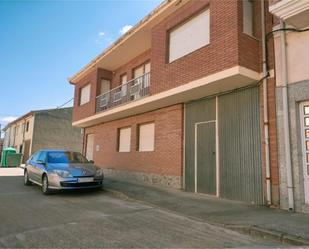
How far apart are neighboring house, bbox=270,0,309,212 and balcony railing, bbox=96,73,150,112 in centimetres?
582

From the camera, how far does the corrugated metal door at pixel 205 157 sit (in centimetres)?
896

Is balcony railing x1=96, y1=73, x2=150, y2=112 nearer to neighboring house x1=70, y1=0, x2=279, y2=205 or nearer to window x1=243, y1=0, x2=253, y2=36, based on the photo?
neighboring house x1=70, y1=0, x2=279, y2=205

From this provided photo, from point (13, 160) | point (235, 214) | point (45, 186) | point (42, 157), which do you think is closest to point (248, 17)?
point (235, 214)

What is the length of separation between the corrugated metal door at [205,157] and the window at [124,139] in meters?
4.94

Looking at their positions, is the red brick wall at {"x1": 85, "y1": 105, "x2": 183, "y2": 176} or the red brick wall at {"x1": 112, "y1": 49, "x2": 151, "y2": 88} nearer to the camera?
the red brick wall at {"x1": 85, "y1": 105, "x2": 183, "y2": 176}

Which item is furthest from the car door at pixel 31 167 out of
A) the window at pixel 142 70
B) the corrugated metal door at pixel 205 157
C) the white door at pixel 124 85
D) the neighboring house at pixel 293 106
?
the neighboring house at pixel 293 106

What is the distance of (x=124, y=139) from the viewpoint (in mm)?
14180

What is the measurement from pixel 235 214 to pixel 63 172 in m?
5.61

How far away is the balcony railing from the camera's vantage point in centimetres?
1220

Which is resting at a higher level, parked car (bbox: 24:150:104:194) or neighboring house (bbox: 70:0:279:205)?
neighboring house (bbox: 70:0:279:205)

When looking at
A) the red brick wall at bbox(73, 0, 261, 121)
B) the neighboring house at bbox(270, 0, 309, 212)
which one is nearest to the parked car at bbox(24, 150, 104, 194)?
the red brick wall at bbox(73, 0, 261, 121)

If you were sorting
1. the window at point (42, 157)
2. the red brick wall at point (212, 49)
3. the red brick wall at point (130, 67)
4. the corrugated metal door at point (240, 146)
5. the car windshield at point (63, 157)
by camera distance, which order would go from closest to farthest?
the red brick wall at point (212, 49)
the corrugated metal door at point (240, 146)
the car windshield at point (63, 157)
the window at point (42, 157)
the red brick wall at point (130, 67)

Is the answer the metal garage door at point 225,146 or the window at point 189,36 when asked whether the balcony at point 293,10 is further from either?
the window at point 189,36

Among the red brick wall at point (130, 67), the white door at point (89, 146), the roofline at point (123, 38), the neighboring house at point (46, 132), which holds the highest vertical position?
the roofline at point (123, 38)
